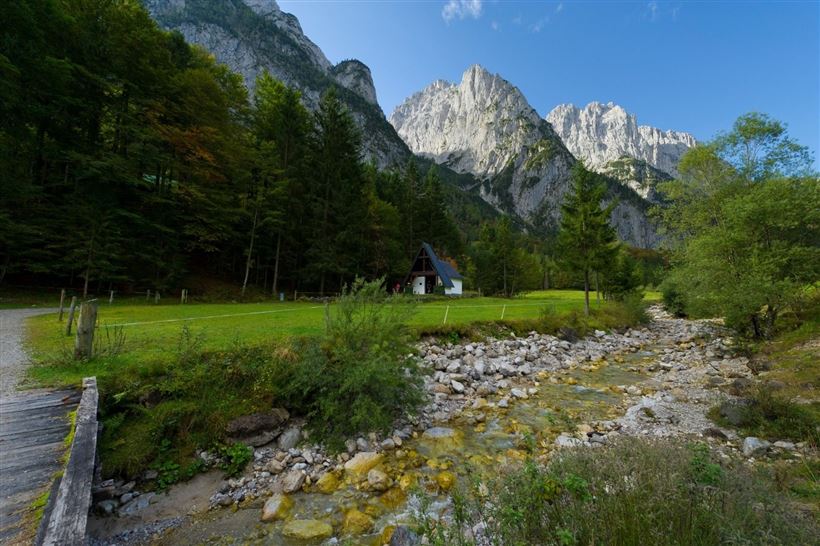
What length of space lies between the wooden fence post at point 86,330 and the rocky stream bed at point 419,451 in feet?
12.0

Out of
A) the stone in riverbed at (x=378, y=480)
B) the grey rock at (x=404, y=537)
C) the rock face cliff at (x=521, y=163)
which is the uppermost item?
the rock face cliff at (x=521, y=163)

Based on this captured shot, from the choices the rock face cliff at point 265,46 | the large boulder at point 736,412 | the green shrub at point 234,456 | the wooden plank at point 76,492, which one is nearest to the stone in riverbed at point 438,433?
the green shrub at point 234,456

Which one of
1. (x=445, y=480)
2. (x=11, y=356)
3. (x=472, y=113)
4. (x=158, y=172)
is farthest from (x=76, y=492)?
(x=472, y=113)

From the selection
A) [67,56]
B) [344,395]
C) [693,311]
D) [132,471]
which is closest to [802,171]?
[693,311]

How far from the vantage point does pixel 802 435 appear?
5.32m

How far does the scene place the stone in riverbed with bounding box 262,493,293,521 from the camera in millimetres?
4271

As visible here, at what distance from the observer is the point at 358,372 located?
240 inches

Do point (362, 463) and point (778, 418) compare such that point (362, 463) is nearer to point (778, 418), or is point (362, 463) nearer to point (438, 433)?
point (438, 433)

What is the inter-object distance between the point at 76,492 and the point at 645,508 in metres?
4.94

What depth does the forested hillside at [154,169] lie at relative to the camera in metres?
17.7

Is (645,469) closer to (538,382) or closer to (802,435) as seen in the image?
(802,435)

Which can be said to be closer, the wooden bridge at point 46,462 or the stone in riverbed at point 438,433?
the wooden bridge at point 46,462

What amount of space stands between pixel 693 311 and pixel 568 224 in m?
8.31

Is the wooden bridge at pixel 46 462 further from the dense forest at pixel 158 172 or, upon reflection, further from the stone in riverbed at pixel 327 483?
the dense forest at pixel 158 172
